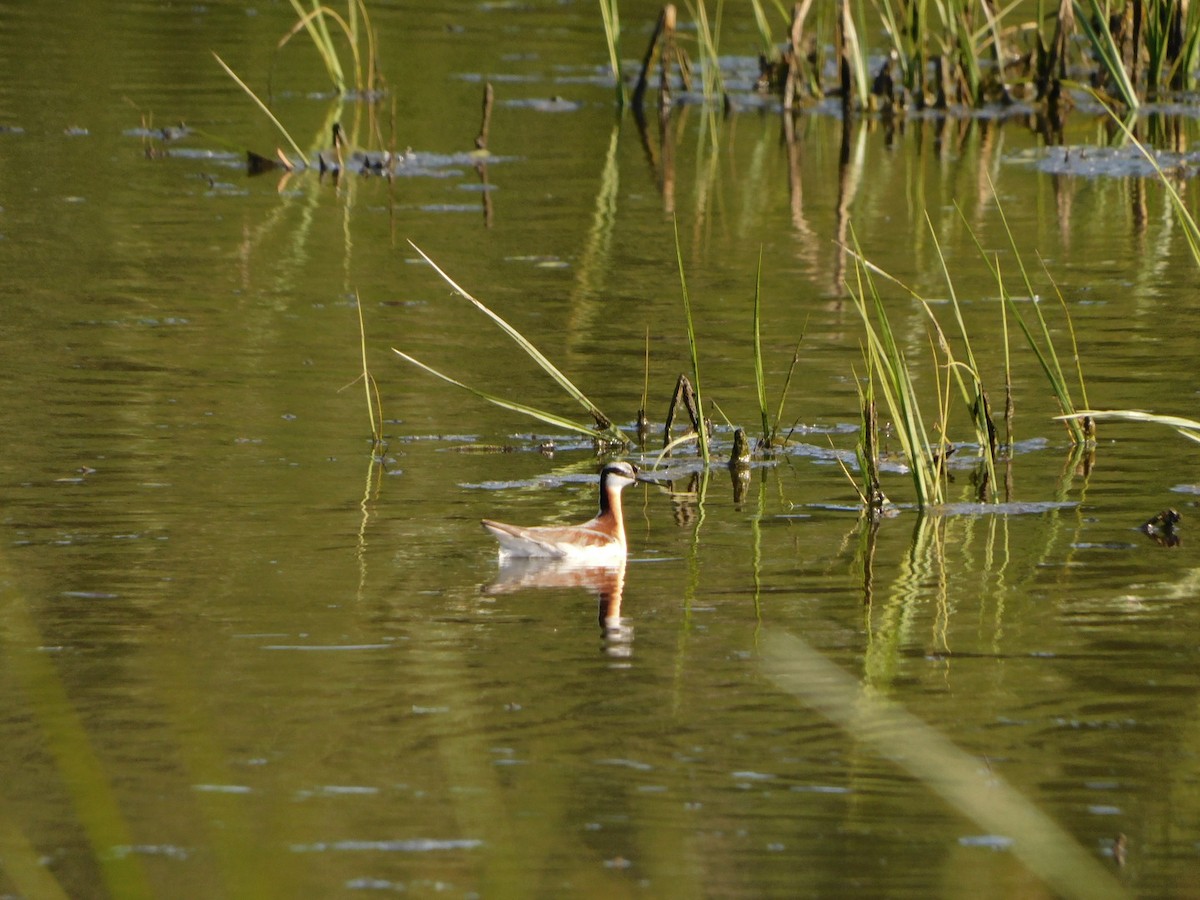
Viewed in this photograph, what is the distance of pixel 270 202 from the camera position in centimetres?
1678

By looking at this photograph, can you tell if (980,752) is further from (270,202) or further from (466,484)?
(270,202)

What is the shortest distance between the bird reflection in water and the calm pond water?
0.04 meters

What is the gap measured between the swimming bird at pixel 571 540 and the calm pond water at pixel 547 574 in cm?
13

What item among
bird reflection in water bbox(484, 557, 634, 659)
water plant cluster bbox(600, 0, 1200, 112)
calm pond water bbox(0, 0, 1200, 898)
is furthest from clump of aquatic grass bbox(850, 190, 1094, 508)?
water plant cluster bbox(600, 0, 1200, 112)

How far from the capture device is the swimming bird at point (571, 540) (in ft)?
26.2

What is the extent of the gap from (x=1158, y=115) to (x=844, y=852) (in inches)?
689

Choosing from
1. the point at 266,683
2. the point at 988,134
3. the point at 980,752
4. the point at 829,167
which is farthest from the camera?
the point at 988,134

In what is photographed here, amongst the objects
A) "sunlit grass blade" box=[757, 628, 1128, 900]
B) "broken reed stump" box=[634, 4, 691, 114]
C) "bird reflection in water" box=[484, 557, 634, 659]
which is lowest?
"bird reflection in water" box=[484, 557, 634, 659]

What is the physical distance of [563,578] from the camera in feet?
26.5

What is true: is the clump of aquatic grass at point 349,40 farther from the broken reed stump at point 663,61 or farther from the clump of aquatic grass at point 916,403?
the clump of aquatic grass at point 916,403

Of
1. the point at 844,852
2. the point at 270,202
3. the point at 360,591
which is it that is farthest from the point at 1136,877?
the point at 270,202

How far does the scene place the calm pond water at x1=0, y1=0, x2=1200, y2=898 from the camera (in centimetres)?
545

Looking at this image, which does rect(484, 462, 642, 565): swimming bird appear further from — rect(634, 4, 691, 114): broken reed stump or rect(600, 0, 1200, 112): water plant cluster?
rect(634, 4, 691, 114): broken reed stump

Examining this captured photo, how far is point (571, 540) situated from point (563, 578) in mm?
146
